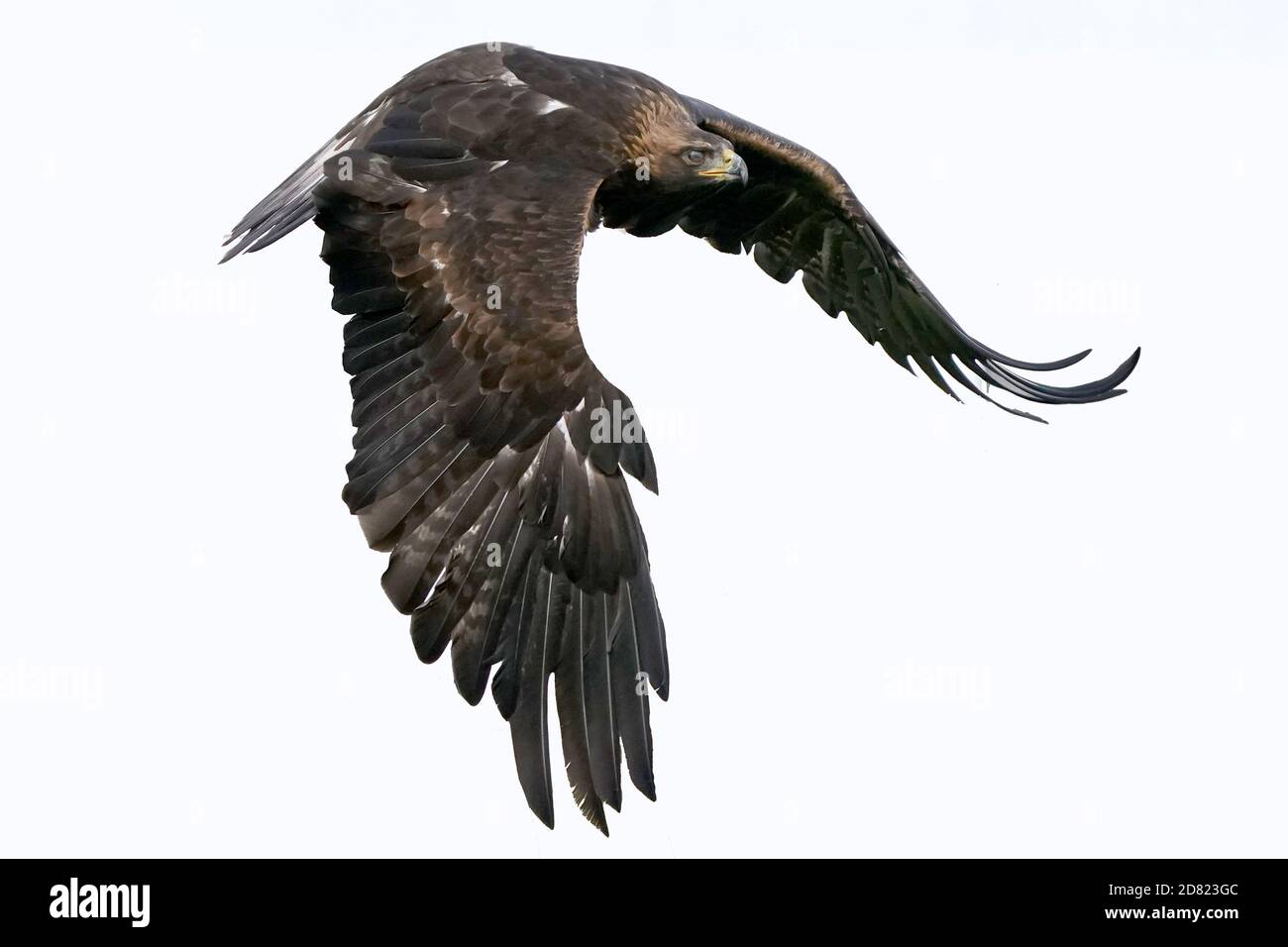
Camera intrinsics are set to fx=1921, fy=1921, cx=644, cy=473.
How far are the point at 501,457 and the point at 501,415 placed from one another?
0.16m

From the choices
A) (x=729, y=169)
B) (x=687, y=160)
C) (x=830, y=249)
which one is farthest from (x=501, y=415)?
(x=830, y=249)

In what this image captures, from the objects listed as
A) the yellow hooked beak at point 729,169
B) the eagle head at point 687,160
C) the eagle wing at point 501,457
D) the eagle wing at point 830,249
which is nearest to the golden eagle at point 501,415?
the eagle wing at point 501,457

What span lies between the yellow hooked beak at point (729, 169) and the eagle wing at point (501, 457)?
39.2 inches

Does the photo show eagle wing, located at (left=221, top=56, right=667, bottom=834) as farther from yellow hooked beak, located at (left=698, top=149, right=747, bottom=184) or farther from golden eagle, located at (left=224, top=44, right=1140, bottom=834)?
yellow hooked beak, located at (left=698, top=149, right=747, bottom=184)

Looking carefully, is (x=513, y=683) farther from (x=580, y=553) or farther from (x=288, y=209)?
(x=288, y=209)

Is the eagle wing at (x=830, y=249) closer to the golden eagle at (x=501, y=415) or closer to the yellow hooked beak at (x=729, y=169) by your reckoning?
the yellow hooked beak at (x=729, y=169)

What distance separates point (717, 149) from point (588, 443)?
182cm

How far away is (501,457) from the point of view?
7.28 metres

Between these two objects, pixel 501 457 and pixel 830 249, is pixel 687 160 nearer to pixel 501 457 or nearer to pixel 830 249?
pixel 830 249

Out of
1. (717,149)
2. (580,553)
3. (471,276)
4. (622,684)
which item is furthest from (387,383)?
(717,149)

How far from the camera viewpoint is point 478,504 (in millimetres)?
7188

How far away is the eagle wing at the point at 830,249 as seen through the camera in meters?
9.12

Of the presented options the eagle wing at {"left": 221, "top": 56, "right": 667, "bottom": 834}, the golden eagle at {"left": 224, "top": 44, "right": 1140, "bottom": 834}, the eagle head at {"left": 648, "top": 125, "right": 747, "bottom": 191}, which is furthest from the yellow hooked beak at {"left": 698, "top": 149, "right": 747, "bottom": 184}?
the eagle wing at {"left": 221, "top": 56, "right": 667, "bottom": 834}

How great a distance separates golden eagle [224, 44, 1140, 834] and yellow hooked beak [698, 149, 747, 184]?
1.62ft
